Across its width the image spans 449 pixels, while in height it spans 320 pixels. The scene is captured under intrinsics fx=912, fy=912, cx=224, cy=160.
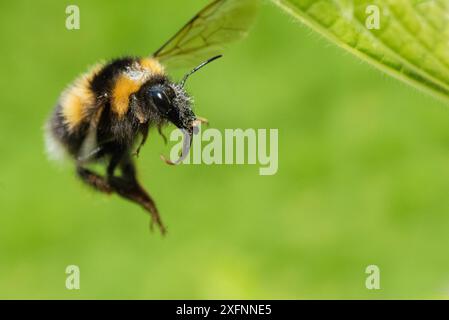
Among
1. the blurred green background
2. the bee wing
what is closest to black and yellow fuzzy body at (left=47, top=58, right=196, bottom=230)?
the bee wing

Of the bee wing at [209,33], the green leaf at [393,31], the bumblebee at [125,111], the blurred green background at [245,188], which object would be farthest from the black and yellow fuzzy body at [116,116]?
the blurred green background at [245,188]

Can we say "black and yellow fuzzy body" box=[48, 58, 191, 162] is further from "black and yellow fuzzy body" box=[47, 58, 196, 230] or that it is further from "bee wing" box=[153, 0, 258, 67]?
"bee wing" box=[153, 0, 258, 67]

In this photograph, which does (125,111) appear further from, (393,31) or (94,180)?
(393,31)

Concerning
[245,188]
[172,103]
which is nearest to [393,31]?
[172,103]

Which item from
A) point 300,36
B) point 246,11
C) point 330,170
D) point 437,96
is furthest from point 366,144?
Answer: point 437,96

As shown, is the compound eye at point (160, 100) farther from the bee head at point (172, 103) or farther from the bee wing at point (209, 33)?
the bee wing at point (209, 33)

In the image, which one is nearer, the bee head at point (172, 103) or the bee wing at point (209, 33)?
→ the bee head at point (172, 103)

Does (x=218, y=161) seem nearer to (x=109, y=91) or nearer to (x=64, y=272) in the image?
(x=64, y=272)
